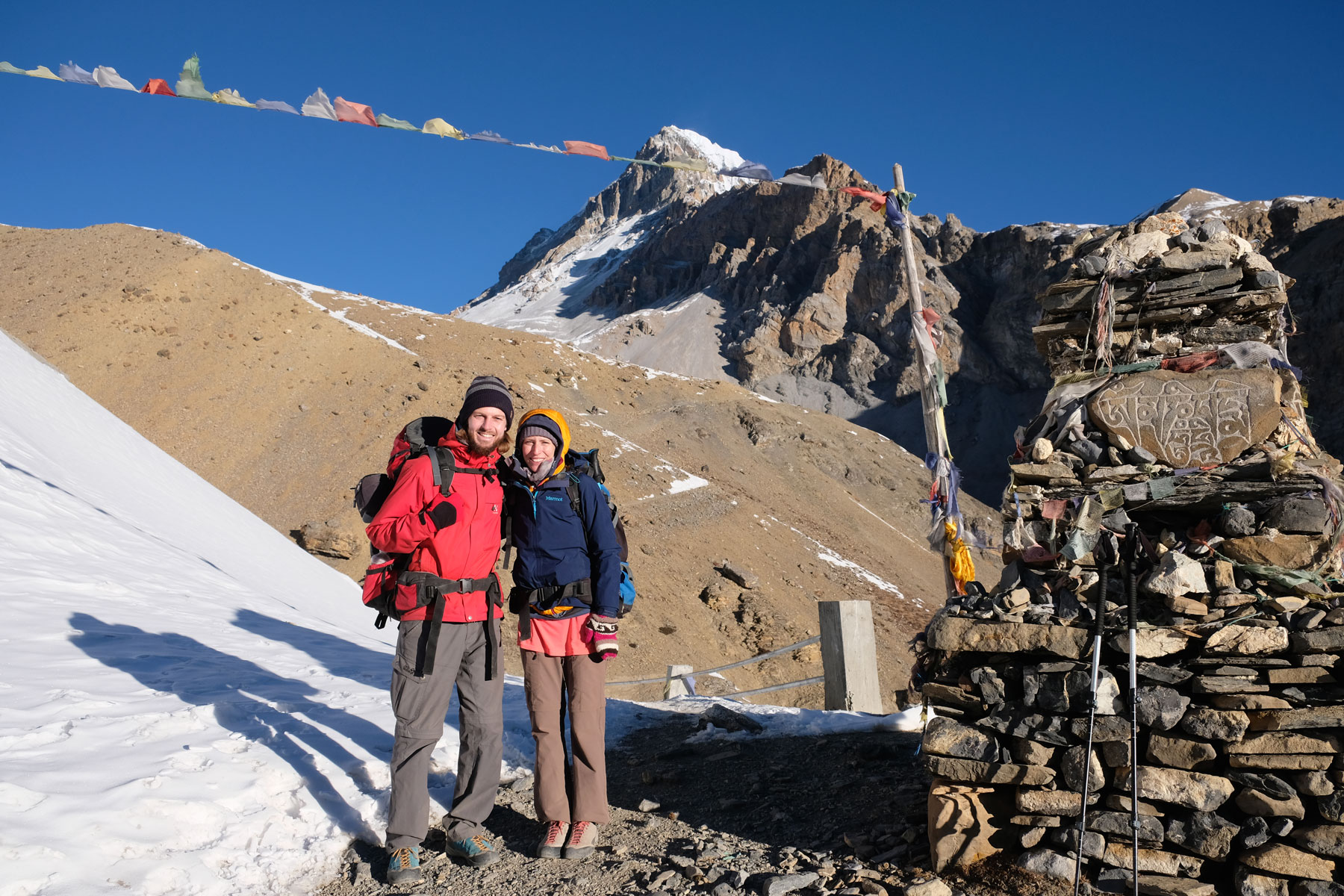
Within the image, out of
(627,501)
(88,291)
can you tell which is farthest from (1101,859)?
(88,291)

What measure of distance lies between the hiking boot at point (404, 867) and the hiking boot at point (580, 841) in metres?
0.64

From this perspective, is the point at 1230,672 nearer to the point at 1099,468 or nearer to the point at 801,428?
the point at 1099,468

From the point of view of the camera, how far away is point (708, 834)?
398 cm

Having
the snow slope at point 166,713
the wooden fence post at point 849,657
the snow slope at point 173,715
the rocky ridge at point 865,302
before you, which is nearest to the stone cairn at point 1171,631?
the snow slope at point 173,715

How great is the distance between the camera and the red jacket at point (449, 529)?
3.48m

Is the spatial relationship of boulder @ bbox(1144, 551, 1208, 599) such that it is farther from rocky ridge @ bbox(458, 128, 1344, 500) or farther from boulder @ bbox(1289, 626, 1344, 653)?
rocky ridge @ bbox(458, 128, 1344, 500)

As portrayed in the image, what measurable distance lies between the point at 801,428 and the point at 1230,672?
1113 inches

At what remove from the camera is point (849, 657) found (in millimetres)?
6977

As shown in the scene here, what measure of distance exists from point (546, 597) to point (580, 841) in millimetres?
1121

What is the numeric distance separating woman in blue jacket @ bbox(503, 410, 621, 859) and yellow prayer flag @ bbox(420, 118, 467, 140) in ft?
13.2

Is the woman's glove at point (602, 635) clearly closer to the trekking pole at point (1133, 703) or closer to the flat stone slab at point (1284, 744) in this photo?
the trekking pole at point (1133, 703)

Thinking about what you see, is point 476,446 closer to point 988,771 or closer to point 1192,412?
point 988,771

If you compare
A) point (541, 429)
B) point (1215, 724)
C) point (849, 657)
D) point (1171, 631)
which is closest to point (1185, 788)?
point (1215, 724)

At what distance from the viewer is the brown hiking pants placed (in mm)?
3689
